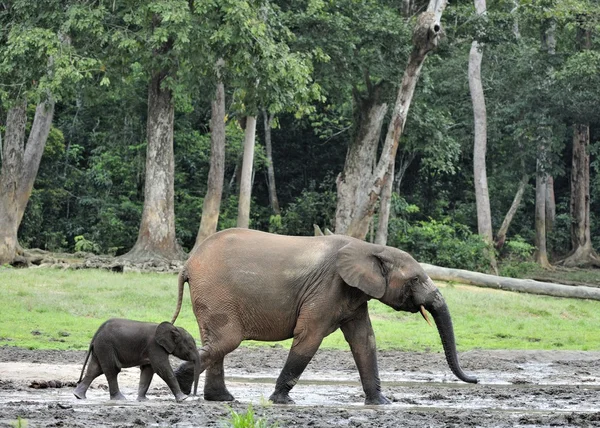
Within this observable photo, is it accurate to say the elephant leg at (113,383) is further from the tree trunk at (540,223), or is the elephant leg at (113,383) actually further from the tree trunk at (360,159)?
the tree trunk at (540,223)

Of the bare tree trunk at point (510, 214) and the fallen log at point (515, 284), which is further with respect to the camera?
the bare tree trunk at point (510, 214)

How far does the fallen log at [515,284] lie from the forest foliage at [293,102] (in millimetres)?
5055

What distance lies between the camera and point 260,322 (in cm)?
1205

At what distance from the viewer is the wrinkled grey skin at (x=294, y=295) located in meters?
11.9

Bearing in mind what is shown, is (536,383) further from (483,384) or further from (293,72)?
(293,72)

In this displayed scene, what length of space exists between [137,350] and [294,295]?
1.71 metres

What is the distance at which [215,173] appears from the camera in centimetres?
3184

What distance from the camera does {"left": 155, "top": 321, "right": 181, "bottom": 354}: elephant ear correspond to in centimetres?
1132

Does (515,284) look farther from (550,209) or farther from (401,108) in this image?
(550,209)

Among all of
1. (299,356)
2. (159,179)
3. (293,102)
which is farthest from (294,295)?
(159,179)

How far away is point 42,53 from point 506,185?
73.4ft

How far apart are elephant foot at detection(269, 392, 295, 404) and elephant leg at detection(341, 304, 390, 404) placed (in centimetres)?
82

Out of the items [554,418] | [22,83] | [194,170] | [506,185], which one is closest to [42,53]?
[22,83]

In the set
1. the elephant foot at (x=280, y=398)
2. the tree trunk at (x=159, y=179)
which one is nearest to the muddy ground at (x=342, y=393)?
the elephant foot at (x=280, y=398)
